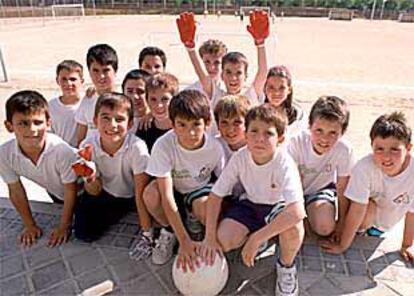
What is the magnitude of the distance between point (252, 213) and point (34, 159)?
64.8 inches

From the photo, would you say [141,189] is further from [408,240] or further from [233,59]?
[408,240]

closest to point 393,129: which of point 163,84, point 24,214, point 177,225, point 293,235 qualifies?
point 293,235

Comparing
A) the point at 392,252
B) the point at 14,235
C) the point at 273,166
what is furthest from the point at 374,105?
the point at 14,235

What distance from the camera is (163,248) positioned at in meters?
2.96

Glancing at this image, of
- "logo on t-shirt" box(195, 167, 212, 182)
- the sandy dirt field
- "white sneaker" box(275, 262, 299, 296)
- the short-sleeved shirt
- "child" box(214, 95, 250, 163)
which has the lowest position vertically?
the sandy dirt field

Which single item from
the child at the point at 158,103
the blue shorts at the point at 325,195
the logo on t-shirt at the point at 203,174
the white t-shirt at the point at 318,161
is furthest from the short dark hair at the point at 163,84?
the blue shorts at the point at 325,195

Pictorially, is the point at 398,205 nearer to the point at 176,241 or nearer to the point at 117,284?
the point at 176,241

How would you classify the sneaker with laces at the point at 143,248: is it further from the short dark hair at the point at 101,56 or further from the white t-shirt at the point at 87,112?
the short dark hair at the point at 101,56

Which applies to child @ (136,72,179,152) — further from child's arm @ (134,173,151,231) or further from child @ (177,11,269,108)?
child @ (177,11,269,108)

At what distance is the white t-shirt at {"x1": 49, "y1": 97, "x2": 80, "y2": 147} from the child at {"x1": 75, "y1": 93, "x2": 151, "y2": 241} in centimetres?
70

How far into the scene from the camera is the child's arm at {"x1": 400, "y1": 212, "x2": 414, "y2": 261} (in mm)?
2908

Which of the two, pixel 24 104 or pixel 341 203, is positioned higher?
pixel 24 104

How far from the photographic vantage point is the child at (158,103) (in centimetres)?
325

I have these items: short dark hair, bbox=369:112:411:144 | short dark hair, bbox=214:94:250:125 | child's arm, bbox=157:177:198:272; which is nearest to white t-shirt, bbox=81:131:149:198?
child's arm, bbox=157:177:198:272
